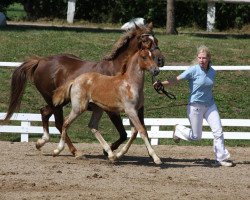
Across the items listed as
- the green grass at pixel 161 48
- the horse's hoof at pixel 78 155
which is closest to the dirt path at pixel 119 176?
the horse's hoof at pixel 78 155

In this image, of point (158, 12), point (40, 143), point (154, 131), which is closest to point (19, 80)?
point (40, 143)

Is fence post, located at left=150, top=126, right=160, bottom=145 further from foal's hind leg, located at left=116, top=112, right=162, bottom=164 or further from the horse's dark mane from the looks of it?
foal's hind leg, located at left=116, top=112, right=162, bottom=164

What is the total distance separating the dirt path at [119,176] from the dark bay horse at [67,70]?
0.58 meters

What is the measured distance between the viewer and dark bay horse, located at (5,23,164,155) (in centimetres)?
1271

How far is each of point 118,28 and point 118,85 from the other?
57.1 feet

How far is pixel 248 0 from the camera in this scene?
90.3 ft

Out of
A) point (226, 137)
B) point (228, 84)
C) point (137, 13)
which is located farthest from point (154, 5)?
point (226, 137)

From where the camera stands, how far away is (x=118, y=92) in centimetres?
1202

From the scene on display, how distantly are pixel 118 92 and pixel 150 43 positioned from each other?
85 centimetres

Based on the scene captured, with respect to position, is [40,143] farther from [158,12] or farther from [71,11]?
[158,12]

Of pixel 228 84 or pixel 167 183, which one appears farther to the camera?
pixel 228 84

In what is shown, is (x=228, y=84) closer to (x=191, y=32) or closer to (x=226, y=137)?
(x=226, y=137)

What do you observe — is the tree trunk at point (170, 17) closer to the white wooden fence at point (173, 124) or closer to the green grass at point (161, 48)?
the green grass at point (161, 48)

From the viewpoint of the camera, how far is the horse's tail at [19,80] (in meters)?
13.6
